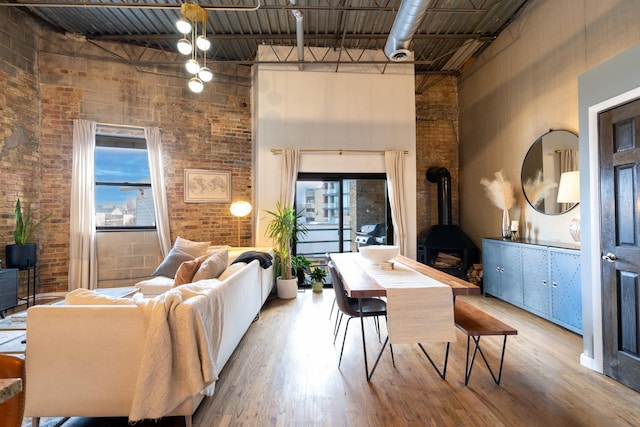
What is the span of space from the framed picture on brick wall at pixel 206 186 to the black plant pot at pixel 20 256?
2190 millimetres

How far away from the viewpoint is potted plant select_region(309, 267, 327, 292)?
5160 mm

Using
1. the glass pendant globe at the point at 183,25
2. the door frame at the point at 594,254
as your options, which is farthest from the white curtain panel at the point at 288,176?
the door frame at the point at 594,254

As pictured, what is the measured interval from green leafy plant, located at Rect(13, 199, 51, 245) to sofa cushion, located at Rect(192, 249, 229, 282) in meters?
3.16

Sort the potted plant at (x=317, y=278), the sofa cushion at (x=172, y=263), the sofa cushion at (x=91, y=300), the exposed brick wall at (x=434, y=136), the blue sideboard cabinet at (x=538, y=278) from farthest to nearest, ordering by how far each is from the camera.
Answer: the exposed brick wall at (x=434, y=136) < the potted plant at (x=317, y=278) < the sofa cushion at (x=172, y=263) < the blue sideboard cabinet at (x=538, y=278) < the sofa cushion at (x=91, y=300)

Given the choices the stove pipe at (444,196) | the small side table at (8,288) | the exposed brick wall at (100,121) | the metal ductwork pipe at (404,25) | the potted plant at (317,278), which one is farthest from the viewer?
the stove pipe at (444,196)

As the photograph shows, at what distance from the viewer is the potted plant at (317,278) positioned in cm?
516

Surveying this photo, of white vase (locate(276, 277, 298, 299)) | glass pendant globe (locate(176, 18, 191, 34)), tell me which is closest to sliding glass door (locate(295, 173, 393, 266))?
white vase (locate(276, 277, 298, 299))

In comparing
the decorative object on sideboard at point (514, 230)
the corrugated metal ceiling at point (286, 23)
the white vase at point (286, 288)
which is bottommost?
the white vase at point (286, 288)

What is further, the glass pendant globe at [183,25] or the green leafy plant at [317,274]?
the green leafy plant at [317,274]

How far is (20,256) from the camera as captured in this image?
410 cm

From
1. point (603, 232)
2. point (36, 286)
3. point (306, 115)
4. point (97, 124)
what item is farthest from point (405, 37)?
point (36, 286)

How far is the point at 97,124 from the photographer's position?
16.8 feet

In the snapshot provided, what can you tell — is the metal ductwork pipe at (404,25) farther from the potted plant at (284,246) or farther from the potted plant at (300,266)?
the potted plant at (300,266)

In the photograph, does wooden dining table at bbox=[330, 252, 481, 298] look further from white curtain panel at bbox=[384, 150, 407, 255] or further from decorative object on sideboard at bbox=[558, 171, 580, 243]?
white curtain panel at bbox=[384, 150, 407, 255]
